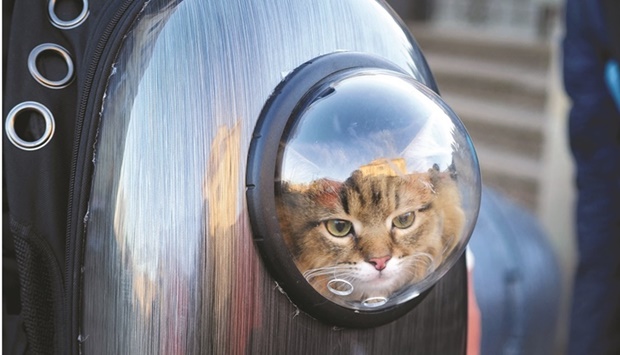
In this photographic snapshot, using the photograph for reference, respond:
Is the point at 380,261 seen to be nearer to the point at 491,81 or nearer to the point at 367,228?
the point at 367,228

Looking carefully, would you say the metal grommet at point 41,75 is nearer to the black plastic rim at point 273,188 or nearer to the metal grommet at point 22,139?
the metal grommet at point 22,139

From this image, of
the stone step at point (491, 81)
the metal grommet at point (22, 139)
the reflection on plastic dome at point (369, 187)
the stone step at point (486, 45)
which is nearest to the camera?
the reflection on plastic dome at point (369, 187)

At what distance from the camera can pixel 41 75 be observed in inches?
42.4

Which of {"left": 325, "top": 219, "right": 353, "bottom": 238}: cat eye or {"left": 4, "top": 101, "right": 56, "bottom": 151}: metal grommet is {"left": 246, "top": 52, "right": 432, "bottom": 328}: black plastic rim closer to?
{"left": 325, "top": 219, "right": 353, "bottom": 238}: cat eye

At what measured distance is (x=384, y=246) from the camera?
99 centimetres

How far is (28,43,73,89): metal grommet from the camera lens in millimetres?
1070

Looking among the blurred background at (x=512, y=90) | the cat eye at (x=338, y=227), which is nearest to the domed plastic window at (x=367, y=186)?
the cat eye at (x=338, y=227)

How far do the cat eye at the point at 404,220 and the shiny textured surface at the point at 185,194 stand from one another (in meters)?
0.17

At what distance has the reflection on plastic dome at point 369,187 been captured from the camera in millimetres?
963

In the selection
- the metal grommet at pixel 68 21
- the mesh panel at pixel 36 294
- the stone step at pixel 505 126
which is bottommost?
the stone step at pixel 505 126

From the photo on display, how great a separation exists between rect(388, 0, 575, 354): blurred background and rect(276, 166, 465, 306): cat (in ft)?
10.1

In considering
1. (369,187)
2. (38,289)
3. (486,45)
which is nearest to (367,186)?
(369,187)

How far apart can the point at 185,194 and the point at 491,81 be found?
4959 millimetres

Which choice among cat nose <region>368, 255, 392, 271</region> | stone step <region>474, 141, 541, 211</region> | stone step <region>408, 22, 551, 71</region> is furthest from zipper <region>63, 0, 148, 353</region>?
stone step <region>408, 22, 551, 71</region>
